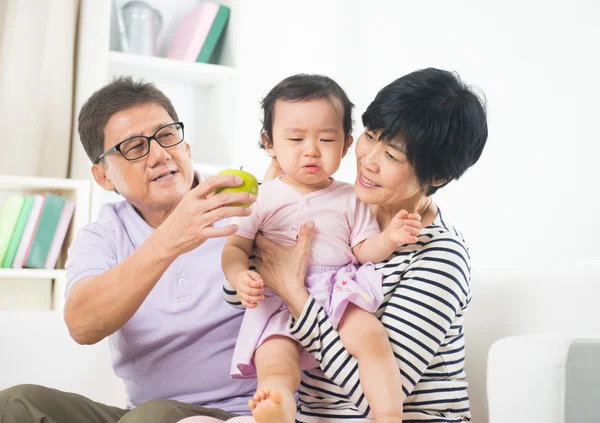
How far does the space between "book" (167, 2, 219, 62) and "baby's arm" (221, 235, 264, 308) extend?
207 cm

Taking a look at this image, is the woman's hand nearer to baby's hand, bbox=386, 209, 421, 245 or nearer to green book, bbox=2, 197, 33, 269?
baby's hand, bbox=386, 209, 421, 245

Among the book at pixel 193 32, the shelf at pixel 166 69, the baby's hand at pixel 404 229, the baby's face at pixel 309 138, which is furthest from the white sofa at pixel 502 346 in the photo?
the book at pixel 193 32

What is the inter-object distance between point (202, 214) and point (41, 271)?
1777mm

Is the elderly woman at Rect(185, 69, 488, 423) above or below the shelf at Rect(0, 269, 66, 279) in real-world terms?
above

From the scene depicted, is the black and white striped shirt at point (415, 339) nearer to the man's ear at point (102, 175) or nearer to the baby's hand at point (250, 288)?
the baby's hand at point (250, 288)

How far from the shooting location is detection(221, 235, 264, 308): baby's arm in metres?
1.26

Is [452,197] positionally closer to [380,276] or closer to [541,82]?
[541,82]

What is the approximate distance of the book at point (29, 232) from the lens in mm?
2863

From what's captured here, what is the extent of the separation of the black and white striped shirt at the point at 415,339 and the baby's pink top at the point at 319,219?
0.29 feet

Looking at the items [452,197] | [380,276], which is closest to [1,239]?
[452,197]

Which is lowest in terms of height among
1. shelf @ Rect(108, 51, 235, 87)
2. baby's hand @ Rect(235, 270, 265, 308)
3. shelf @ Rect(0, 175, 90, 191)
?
baby's hand @ Rect(235, 270, 265, 308)

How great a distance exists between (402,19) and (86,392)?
2173 millimetres

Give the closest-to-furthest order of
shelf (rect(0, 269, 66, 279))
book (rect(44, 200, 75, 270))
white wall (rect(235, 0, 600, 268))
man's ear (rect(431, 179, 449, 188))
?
man's ear (rect(431, 179, 449, 188)) → white wall (rect(235, 0, 600, 268)) → shelf (rect(0, 269, 66, 279)) → book (rect(44, 200, 75, 270))

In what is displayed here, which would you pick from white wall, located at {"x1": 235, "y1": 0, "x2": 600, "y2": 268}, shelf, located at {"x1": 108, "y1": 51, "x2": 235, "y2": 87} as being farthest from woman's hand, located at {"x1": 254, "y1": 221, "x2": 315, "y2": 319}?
shelf, located at {"x1": 108, "y1": 51, "x2": 235, "y2": 87}
